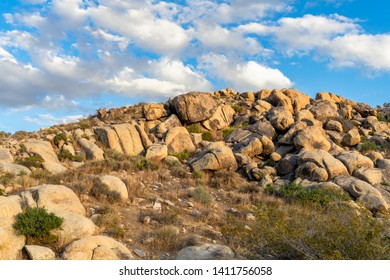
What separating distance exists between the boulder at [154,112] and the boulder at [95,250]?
2341 cm

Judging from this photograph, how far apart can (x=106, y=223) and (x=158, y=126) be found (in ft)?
61.2

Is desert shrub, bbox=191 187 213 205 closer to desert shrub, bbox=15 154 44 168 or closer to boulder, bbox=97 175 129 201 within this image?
boulder, bbox=97 175 129 201

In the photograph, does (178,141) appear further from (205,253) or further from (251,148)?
(205,253)

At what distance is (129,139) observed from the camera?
2639 centimetres

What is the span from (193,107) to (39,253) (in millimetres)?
23687

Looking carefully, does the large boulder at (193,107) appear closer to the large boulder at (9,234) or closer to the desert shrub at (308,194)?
the desert shrub at (308,194)

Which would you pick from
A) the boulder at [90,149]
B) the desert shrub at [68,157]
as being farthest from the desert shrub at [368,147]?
the desert shrub at [68,157]

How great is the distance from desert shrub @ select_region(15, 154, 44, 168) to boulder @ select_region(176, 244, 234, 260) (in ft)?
41.1

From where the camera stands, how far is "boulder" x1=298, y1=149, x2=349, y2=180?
67.5 feet

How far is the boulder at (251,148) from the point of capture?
25341mm

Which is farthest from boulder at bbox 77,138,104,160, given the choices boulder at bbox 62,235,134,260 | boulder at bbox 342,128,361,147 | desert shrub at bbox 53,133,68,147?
boulder at bbox 342,128,361,147

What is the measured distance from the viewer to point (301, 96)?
3847 centimetres
